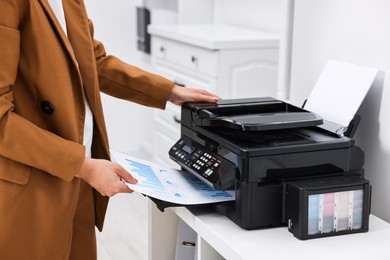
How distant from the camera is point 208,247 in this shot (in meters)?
1.46

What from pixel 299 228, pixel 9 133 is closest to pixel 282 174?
pixel 299 228

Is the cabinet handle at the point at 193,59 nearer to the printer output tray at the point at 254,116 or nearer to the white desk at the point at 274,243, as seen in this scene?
the printer output tray at the point at 254,116

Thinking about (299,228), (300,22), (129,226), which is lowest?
(129,226)

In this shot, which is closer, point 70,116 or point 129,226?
point 70,116

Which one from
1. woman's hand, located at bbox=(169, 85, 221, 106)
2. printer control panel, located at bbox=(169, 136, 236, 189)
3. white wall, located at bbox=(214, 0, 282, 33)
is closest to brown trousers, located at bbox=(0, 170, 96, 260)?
printer control panel, located at bbox=(169, 136, 236, 189)

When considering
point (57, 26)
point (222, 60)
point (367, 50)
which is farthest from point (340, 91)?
point (222, 60)

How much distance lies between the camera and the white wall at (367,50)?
4.94 feet

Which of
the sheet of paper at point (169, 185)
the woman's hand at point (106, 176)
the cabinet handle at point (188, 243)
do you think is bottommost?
the cabinet handle at point (188, 243)

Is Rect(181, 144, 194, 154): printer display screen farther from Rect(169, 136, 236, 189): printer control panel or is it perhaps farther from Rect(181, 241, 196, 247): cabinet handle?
Rect(181, 241, 196, 247): cabinet handle

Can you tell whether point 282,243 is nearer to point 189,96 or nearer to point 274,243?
point 274,243

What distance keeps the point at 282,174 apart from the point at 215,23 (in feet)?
8.76

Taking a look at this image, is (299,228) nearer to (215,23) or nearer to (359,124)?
(359,124)

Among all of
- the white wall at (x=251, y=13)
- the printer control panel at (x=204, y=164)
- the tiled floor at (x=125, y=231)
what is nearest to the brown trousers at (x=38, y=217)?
the printer control panel at (x=204, y=164)

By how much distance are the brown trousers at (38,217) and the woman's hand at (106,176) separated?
98 millimetres
